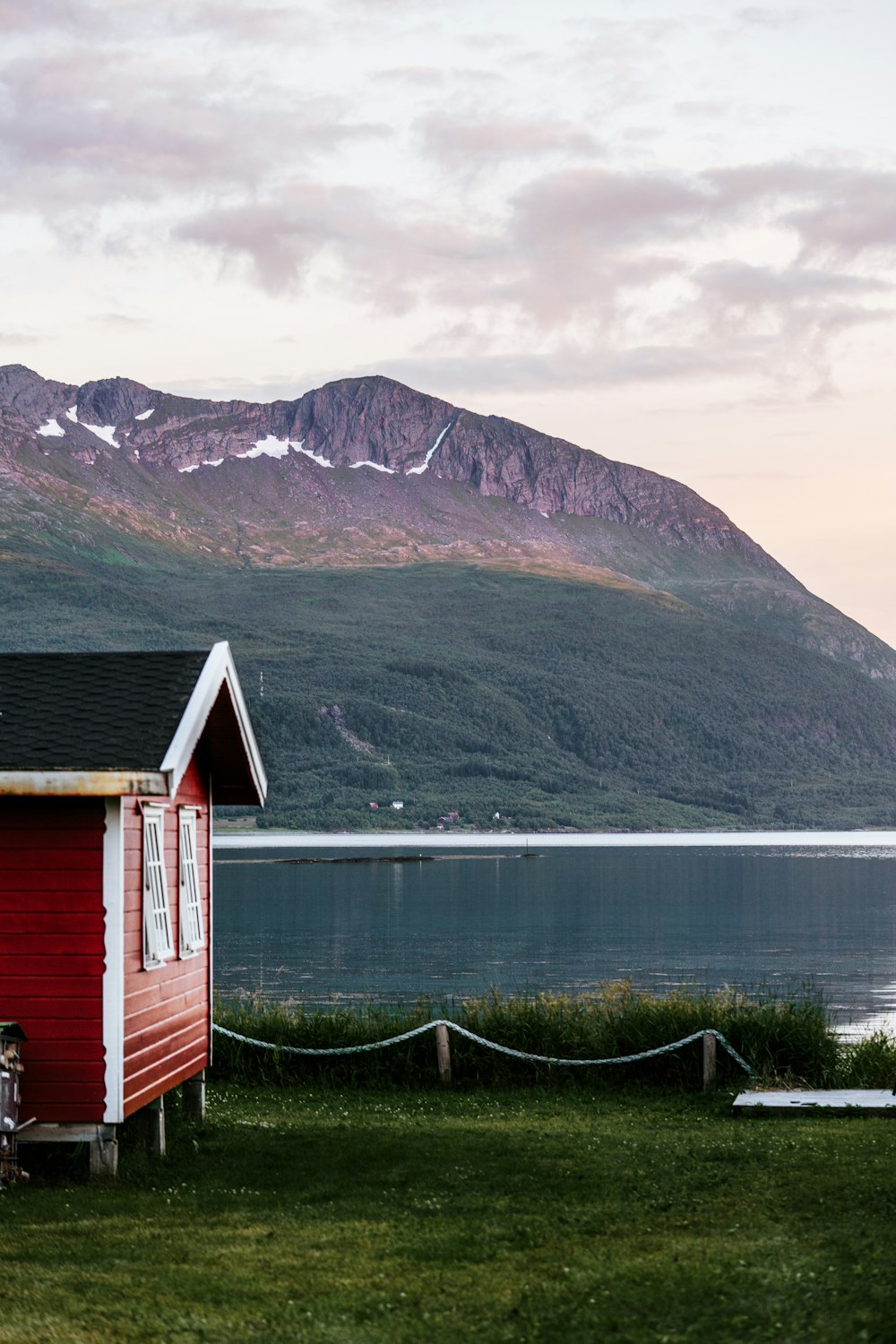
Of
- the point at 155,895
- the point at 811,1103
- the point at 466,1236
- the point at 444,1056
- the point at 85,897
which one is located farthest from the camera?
the point at 444,1056

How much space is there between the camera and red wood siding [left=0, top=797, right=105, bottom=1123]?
1292 centimetres

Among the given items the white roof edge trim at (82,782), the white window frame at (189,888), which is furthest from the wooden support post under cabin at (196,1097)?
the white roof edge trim at (82,782)

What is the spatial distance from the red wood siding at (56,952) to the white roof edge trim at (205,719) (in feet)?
2.29

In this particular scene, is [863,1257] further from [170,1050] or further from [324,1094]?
[324,1094]

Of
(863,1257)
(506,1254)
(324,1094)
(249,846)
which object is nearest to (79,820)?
(506,1254)

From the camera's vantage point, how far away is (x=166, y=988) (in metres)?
14.7

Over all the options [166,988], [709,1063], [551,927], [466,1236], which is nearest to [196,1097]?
[166,988]

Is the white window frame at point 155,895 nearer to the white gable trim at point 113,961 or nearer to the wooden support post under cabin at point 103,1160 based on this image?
the white gable trim at point 113,961

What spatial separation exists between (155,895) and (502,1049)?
719cm

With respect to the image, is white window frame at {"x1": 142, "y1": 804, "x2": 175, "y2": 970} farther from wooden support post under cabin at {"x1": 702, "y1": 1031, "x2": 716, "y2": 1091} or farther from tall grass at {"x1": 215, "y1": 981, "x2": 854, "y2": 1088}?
wooden support post under cabin at {"x1": 702, "y1": 1031, "x2": 716, "y2": 1091}

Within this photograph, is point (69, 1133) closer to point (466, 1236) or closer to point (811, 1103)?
point (466, 1236)

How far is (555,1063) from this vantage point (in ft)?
66.7

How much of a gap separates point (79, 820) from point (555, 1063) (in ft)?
30.0

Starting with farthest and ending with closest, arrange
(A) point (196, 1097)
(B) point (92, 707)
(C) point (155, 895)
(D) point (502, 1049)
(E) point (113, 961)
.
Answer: (D) point (502, 1049) < (A) point (196, 1097) < (C) point (155, 895) < (B) point (92, 707) < (E) point (113, 961)
